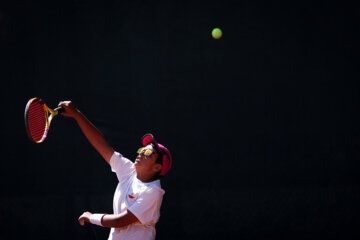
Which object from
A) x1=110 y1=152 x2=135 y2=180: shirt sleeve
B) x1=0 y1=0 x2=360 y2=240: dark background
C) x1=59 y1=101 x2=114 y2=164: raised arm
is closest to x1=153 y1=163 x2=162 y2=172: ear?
x1=110 y1=152 x2=135 y2=180: shirt sleeve

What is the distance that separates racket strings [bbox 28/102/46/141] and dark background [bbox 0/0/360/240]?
1.39 meters

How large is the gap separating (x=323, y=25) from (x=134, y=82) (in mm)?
1693

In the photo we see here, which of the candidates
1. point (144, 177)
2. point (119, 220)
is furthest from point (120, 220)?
point (144, 177)

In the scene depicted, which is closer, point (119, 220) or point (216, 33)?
point (119, 220)

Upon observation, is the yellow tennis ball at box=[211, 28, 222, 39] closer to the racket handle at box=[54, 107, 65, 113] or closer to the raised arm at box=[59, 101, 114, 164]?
the raised arm at box=[59, 101, 114, 164]

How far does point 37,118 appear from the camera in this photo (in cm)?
258

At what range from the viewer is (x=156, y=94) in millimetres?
4062

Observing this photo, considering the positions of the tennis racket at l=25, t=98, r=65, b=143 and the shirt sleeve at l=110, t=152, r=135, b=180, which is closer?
the tennis racket at l=25, t=98, r=65, b=143

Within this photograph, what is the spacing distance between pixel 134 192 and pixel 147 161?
0.18 meters

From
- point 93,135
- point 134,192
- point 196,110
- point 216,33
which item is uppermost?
point 216,33

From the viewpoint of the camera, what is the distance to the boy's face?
2.56 meters

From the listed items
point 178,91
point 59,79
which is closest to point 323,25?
point 178,91

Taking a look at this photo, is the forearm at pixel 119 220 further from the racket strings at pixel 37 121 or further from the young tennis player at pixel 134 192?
the racket strings at pixel 37 121

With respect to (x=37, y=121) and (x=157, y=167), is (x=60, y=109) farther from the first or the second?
(x=157, y=167)
